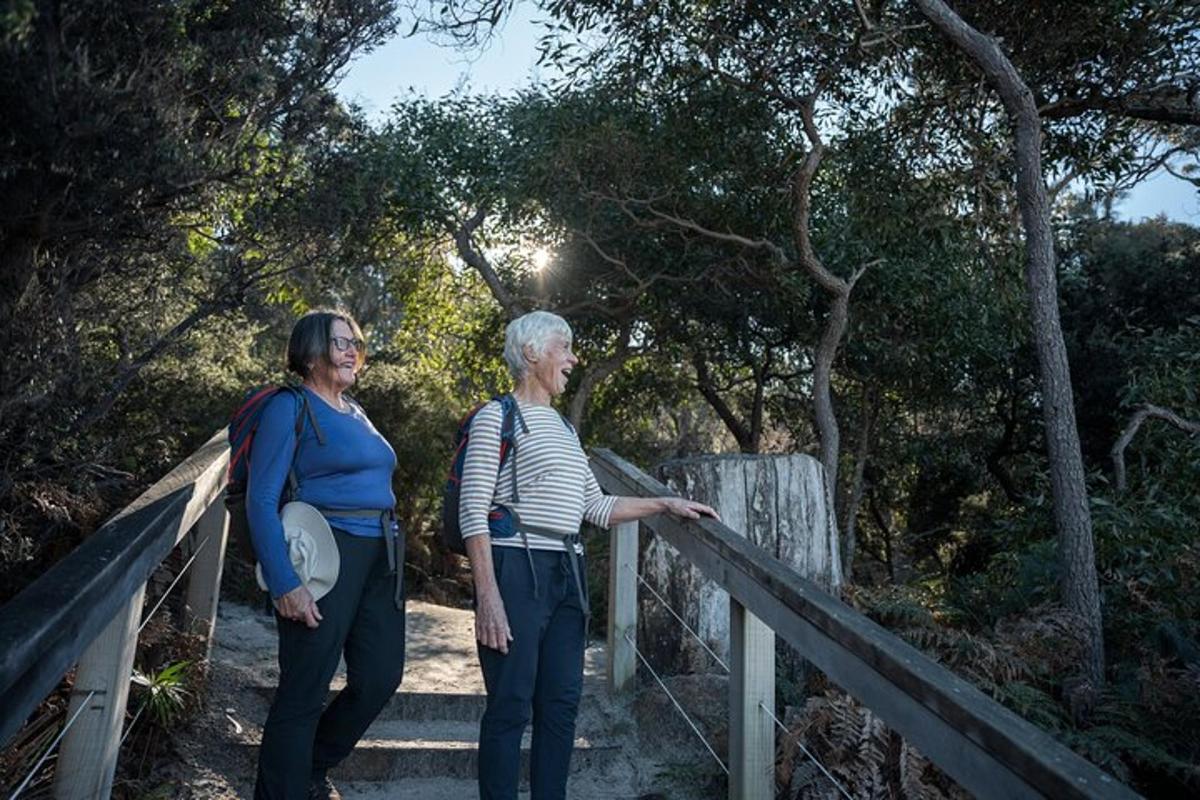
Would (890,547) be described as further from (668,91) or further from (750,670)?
(750,670)

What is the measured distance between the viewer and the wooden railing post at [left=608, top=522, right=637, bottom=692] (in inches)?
203

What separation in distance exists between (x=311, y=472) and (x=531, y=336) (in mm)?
811

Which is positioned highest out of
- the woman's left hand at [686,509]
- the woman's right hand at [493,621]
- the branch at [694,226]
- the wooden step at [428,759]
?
the branch at [694,226]

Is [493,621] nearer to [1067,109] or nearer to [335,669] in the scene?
[335,669]

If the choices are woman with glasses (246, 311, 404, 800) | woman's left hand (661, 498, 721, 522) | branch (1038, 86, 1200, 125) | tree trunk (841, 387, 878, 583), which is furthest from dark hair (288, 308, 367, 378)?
tree trunk (841, 387, 878, 583)

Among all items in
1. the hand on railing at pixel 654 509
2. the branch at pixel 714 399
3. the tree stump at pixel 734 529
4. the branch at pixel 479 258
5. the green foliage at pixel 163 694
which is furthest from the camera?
the branch at pixel 714 399

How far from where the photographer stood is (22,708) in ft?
6.32

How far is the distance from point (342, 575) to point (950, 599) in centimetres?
591

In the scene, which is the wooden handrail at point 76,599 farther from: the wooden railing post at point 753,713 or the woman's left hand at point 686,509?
the wooden railing post at point 753,713

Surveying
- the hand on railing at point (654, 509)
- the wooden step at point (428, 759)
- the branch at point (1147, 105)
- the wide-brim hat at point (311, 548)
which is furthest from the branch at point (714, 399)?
the wide-brim hat at point (311, 548)

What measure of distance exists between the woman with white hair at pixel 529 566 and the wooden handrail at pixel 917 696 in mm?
552

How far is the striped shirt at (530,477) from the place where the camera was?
127 inches

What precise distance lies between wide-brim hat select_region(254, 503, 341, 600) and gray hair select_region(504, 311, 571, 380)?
2.57 feet

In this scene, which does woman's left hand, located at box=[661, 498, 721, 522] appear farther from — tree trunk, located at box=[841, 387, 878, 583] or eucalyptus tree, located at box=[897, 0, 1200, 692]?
tree trunk, located at box=[841, 387, 878, 583]
